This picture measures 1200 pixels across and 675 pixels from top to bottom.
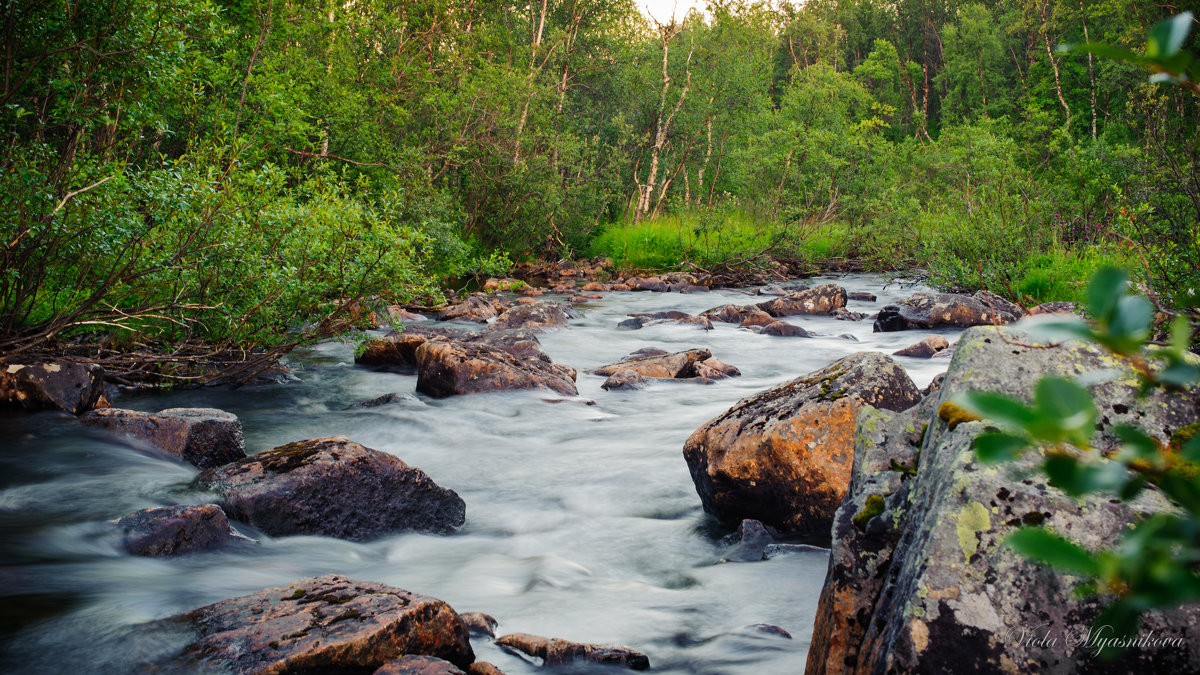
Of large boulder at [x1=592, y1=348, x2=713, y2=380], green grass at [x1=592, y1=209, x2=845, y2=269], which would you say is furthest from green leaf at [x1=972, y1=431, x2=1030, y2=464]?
green grass at [x1=592, y1=209, x2=845, y2=269]

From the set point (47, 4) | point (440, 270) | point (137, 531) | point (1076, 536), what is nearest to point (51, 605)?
point (137, 531)

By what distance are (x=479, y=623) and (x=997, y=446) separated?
3827 millimetres

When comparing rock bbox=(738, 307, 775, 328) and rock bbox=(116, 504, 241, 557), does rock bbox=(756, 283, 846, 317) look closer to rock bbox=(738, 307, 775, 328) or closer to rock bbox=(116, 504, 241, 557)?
rock bbox=(738, 307, 775, 328)

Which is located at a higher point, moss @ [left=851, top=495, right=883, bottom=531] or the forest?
the forest

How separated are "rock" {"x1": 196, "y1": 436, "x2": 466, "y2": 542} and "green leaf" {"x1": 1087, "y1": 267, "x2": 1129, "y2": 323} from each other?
5429 millimetres

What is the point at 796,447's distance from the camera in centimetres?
515

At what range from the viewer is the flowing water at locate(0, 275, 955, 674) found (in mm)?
4062

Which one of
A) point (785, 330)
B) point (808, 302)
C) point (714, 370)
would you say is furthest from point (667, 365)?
point (808, 302)

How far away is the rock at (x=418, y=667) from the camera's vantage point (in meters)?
3.19

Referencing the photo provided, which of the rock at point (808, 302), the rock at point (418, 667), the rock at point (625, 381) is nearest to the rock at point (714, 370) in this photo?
the rock at point (625, 381)

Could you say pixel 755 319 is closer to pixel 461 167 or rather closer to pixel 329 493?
pixel 461 167

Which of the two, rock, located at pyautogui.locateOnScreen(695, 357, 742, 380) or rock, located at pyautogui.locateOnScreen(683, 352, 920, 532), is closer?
rock, located at pyautogui.locateOnScreen(683, 352, 920, 532)

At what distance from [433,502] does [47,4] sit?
5.32m

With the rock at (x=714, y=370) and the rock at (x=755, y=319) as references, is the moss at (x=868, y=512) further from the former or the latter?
the rock at (x=755, y=319)
